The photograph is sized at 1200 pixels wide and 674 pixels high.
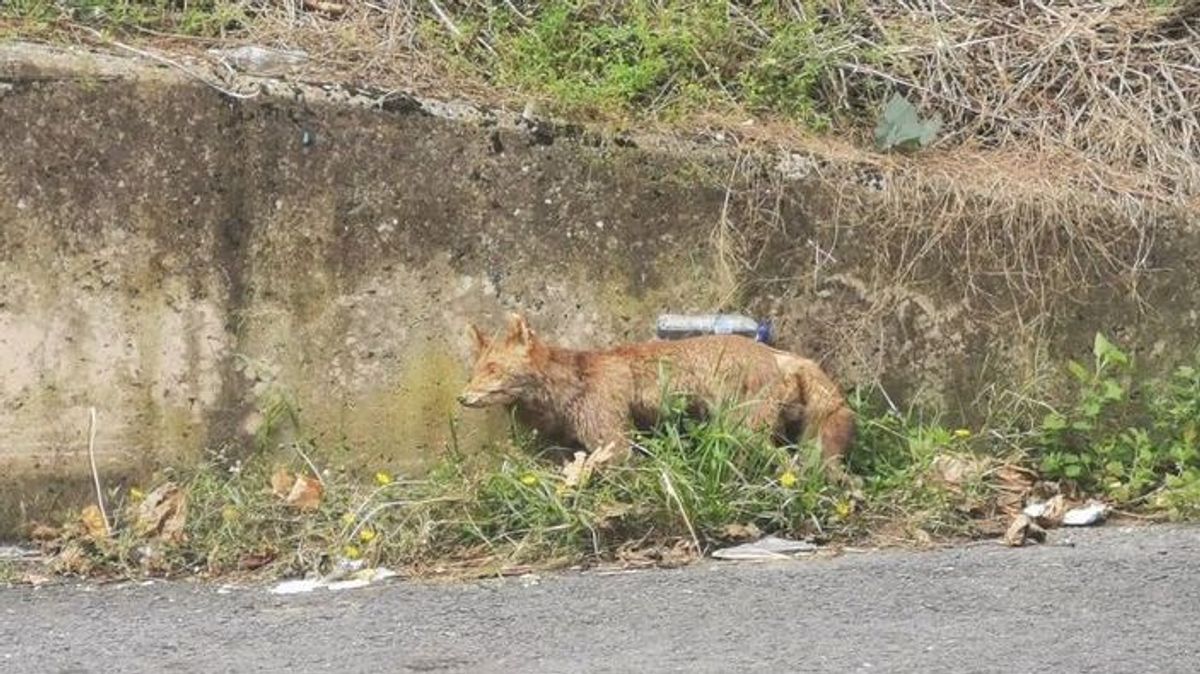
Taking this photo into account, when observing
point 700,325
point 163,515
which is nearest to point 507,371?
point 700,325

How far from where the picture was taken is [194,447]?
6816mm

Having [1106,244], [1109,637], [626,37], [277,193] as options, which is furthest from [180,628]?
[1106,244]

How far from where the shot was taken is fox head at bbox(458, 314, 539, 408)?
666cm

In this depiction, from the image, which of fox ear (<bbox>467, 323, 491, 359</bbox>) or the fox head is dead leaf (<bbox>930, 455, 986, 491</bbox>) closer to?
the fox head

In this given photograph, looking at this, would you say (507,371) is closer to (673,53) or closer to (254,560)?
(254,560)

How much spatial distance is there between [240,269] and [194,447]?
0.66 meters

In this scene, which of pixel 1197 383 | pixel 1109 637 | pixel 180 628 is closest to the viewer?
pixel 1109 637

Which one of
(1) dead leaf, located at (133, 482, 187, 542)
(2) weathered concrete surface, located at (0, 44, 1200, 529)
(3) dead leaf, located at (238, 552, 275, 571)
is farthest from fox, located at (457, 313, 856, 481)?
(1) dead leaf, located at (133, 482, 187, 542)

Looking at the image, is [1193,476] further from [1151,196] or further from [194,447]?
[194,447]

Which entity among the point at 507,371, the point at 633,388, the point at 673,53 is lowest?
the point at 633,388

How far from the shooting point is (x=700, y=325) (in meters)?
7.07

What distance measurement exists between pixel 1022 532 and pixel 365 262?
253cm

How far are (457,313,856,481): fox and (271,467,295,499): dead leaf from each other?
27.0 inches

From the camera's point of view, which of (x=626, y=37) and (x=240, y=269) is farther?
(x=626, y=37)
